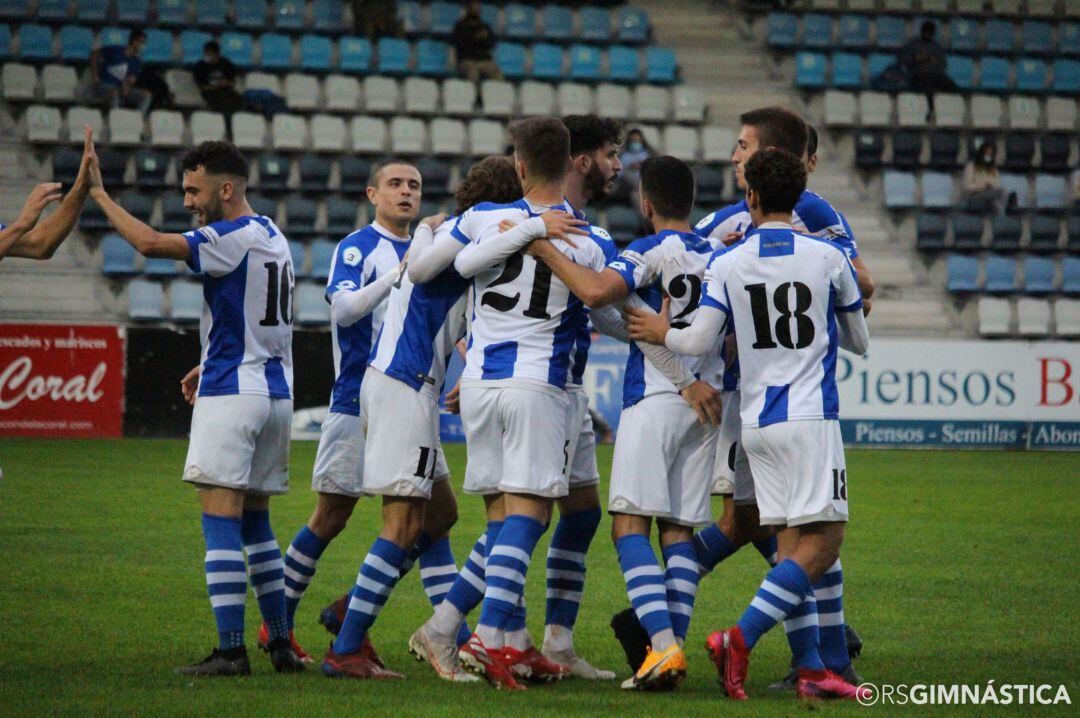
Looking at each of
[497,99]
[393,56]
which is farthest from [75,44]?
[497,99]

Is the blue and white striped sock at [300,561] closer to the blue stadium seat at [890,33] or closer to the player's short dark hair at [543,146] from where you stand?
the player's short dark hair at [543,146]

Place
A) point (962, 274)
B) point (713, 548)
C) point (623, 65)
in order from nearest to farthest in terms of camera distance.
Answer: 1. point (713, 548)
2. point (962, 274)
3. point (623, 65)

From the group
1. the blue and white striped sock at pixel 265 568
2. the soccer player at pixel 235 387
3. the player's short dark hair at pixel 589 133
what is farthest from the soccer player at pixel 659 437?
the blue and white striped sock at pixel 265 568

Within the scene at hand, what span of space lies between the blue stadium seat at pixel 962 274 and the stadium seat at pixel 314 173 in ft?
30.8

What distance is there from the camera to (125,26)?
22.8 meters

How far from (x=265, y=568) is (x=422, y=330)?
1.26 metres

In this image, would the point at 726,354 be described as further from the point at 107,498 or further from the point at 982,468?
the point at 982,468

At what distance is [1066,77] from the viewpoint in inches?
988

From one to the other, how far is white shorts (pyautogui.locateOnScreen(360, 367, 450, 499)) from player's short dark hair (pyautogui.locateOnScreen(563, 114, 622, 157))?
4.28ft

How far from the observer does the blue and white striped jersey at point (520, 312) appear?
5.91m

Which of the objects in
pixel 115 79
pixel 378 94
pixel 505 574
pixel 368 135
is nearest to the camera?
pixel 505 574

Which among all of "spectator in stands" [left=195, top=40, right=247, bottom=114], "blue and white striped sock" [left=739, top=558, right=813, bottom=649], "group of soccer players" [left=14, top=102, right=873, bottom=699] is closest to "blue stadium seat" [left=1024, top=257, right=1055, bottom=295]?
"spectator in stands" [left=195, top=40, right=247, bottom=114]

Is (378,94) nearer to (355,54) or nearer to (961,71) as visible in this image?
(355,54)

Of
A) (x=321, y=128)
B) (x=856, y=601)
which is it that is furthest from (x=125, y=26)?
(x=856, y=601)
